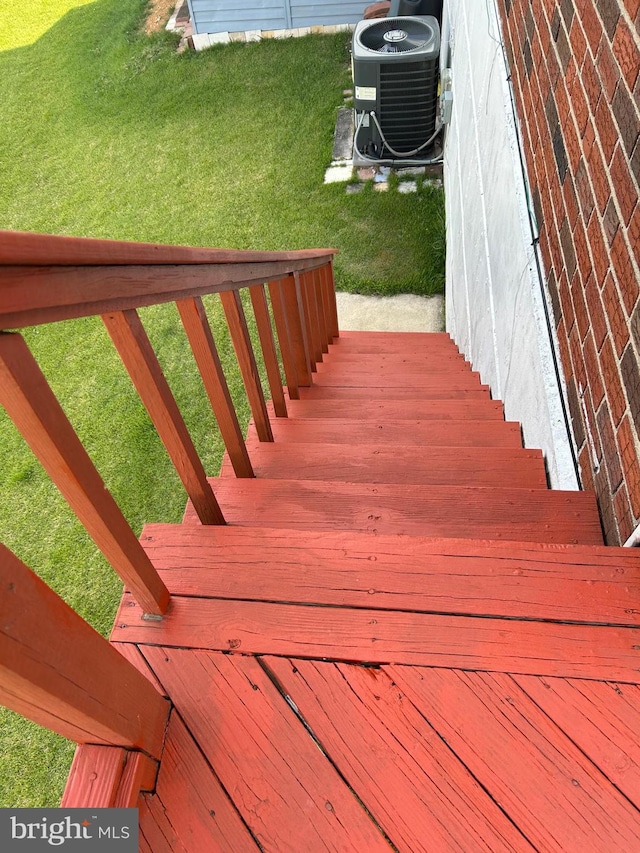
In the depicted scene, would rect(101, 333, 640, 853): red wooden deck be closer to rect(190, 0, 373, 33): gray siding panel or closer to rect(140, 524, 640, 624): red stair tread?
rect(140, 524, 640, 624): red stair tread

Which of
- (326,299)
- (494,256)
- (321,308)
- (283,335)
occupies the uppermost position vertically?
(283,335)

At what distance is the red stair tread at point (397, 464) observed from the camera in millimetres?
1975

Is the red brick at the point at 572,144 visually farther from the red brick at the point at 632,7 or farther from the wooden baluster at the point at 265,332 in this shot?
the wooden baluster at the point at 265,332

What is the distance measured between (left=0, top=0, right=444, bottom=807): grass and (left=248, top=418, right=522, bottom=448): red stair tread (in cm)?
136

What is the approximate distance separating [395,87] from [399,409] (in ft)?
11.8

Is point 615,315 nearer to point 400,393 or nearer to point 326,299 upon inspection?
point 400,393

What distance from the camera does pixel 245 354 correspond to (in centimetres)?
177

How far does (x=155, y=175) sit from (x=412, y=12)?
2.93 metres

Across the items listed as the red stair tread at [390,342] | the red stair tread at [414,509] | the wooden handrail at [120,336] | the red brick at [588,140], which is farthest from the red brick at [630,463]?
the red stair tread at [390,342]

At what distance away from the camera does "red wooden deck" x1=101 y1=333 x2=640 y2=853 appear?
0.96 meters

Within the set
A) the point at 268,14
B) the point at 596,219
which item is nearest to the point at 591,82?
the point at 596,219

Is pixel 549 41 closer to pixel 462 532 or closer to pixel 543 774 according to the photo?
pixel 462 532

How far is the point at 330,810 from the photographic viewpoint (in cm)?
97

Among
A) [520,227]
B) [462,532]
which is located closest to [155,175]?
[520,227]
